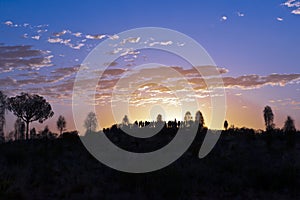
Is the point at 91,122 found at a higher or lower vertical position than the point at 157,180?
higher

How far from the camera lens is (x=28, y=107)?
182 ft

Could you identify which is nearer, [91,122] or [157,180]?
[157,180]

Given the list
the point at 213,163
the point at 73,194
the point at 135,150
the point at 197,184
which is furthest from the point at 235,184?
the point at 135,150

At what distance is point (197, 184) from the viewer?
15156 millimetres

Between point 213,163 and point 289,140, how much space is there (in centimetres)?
1090

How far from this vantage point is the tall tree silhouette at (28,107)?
55.1 m

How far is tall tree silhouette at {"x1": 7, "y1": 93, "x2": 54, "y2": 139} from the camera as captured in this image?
181 feet

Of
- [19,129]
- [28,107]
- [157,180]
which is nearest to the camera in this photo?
[157,180]

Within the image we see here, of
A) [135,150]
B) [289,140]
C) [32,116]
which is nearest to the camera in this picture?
[135,150]

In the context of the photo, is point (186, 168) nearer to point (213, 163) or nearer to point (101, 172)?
point (213, 163)

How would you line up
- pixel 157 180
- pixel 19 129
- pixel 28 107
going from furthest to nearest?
pixel 19 129 → pixel 28 107 → pixel 157 180

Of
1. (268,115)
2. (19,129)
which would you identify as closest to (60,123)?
(19,129)

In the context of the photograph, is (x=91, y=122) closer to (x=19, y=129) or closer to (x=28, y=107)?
(x=28, y=107)

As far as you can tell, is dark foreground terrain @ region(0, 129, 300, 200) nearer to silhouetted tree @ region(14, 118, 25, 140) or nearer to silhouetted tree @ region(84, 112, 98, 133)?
silhouetted tree @ region(84, 112, 98, 133)
